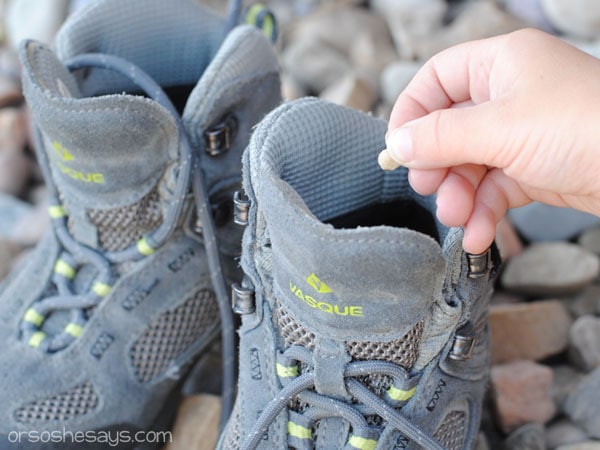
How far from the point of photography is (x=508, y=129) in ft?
2.49

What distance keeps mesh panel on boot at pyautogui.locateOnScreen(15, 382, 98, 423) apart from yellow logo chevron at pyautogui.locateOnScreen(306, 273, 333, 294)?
42cm

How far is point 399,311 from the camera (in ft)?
2.66

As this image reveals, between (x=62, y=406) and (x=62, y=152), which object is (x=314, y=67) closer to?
(x=62, y=152)

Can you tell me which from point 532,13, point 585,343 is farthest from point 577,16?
point 585,343

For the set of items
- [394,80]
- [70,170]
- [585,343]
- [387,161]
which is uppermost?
[387,161]

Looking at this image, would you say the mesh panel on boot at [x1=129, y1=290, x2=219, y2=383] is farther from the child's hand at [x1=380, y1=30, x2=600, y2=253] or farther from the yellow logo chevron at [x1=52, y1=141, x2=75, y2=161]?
the child's hand at [x1=380, y1=30, x2=600, y2=253]

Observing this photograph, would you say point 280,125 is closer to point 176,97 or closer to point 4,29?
point 176,97

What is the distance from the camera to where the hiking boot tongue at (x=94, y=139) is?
3.16 feet

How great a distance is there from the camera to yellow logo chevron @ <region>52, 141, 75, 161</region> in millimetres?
1013

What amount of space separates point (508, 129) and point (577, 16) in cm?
118

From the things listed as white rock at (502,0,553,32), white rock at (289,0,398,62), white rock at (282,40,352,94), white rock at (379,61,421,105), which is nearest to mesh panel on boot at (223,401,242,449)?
white rock at (379,61,421,105)

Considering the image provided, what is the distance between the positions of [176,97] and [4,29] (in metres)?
1.24

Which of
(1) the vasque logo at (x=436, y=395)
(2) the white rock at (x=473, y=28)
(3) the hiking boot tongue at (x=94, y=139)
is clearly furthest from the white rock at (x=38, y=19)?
(1) the vasque logo at (x=436, y=395)

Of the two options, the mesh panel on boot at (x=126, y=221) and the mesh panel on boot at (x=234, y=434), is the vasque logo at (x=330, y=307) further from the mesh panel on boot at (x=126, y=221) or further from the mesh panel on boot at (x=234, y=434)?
the mesh panel on boot at (x=126, y=221)
